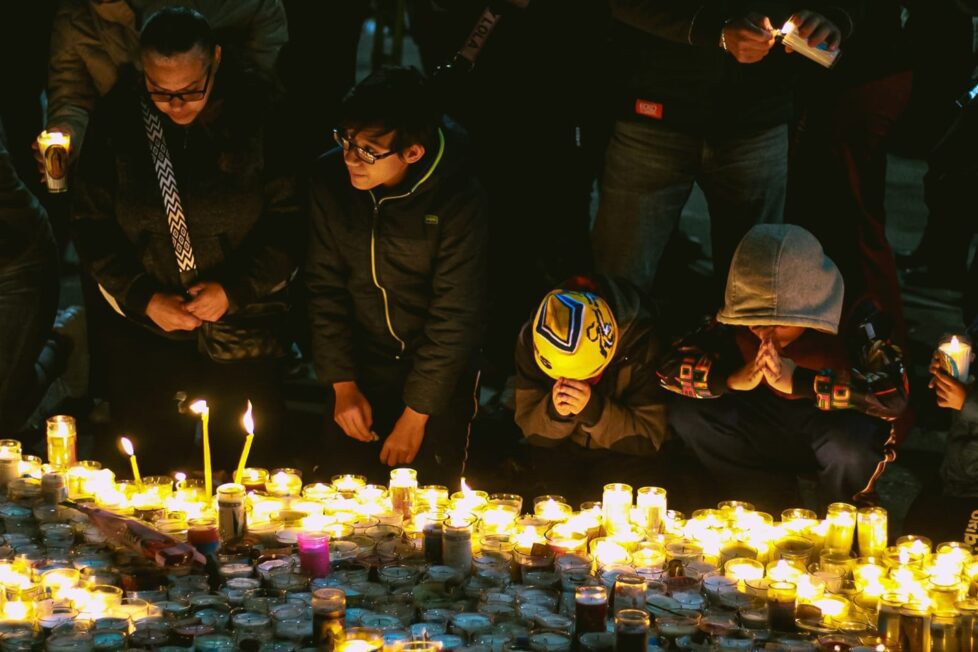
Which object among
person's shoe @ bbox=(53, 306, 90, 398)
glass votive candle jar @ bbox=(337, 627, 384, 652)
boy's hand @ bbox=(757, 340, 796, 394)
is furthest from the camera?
person's shoe @ bbox=(53, 306, 90, 398)

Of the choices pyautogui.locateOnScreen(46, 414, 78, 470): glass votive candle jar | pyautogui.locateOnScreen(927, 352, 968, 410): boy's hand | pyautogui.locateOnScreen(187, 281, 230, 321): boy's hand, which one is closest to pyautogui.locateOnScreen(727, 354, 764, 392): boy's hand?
pyautogui.locateOnScreen(927, 352, 968, 410): boy's hand

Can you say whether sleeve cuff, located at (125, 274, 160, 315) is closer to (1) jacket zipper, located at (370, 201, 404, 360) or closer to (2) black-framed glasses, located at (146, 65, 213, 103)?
(2) black-framed glasses, located at (146, 65, 213, 103)

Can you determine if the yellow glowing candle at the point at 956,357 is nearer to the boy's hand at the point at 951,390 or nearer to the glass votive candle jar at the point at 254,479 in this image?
the boy's hand at the point at 951,390

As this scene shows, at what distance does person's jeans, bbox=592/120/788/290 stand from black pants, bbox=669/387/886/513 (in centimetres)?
61

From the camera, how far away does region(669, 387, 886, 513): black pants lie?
15.3ft

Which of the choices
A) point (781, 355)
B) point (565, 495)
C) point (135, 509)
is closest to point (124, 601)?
point (135, 509)

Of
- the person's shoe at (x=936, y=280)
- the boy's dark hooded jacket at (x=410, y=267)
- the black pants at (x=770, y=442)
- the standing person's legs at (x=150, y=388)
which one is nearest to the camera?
the black pants at (x=770, y=442)

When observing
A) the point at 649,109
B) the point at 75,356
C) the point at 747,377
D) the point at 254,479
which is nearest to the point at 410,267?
the point at 254,479

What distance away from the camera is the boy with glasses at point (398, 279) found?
4.57 m

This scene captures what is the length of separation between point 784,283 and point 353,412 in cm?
152

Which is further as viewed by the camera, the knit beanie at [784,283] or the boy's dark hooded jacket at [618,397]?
the boy's dark hooded jacket at [618,397]

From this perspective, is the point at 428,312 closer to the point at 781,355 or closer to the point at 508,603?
the point at 781,355

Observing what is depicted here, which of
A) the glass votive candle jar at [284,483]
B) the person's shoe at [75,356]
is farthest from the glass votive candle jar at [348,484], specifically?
the person's shoe at [75,356]

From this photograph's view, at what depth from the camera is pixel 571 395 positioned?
15.2 feet
